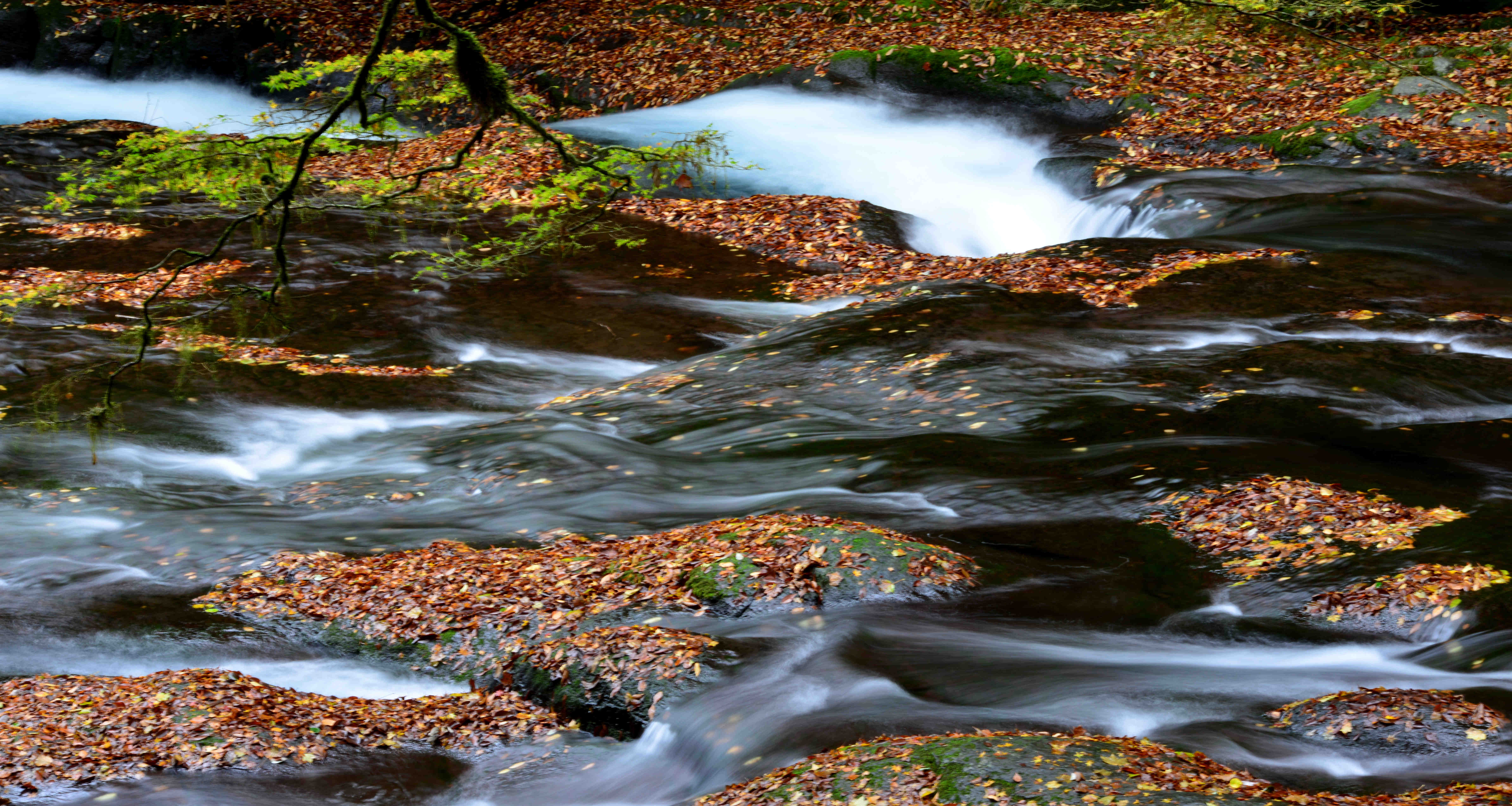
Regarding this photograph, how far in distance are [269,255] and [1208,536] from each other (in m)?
12.2

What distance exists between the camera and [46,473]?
898 centimetres

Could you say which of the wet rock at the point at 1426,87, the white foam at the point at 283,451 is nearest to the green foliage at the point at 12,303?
the white foam at the point at 283,451

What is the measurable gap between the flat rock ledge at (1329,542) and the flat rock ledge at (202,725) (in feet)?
12.6

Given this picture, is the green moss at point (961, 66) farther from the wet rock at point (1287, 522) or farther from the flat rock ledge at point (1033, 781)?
the flat rock ledge at point (1033, 781)

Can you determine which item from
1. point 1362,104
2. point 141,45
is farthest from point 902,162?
point 141,45

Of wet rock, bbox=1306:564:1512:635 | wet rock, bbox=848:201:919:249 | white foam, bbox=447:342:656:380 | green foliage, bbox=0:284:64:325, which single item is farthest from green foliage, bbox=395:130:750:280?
wet rock, bbox=1306:564:1512:635

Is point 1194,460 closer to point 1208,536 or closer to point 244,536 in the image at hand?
point 1208,536

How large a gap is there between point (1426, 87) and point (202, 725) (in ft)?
55.9

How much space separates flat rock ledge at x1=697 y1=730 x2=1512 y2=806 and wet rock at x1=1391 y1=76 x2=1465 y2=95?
14.7m

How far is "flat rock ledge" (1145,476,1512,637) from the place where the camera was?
5.57 m

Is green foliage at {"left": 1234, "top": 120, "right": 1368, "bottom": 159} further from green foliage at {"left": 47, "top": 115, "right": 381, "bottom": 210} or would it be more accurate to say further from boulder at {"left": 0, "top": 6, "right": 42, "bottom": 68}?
boulder at {"left": 0, "top": 6, "right": 42, "bottom": 68}

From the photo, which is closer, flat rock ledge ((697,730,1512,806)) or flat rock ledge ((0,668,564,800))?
flat rock ledge ((697,730,1512,806))

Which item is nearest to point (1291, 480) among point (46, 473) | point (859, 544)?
point (859, 544)

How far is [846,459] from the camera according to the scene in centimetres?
820
